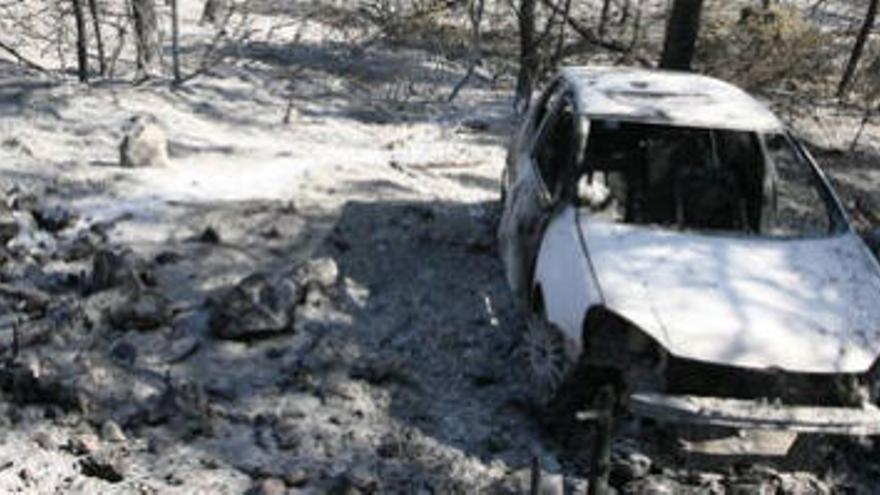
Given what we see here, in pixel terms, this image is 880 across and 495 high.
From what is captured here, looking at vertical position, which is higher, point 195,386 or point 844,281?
point 844,281

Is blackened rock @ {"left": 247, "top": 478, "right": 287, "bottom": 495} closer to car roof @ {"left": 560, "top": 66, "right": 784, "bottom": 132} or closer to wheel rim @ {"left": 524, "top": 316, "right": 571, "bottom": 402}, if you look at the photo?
wheel rim @ {"left": 524, "top": 316, "right": 571, "bottom": 402}

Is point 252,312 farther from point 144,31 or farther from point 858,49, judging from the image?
point 858,49

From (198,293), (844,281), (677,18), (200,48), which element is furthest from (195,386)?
(200,48)

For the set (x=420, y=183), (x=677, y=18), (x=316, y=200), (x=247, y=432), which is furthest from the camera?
(x=677, y=18)

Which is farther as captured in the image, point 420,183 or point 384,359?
point 420,183

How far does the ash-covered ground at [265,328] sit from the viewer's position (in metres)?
6.00

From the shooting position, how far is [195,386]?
21.4 ft

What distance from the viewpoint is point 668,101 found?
7441 mm

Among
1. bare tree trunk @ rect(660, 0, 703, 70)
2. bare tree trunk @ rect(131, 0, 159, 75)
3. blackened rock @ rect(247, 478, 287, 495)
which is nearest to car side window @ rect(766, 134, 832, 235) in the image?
blackened rock @ rect(247, 478, 287, 495)

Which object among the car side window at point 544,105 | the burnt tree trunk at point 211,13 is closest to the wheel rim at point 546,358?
the car side window at point 544,105

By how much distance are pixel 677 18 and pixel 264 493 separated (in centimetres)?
969

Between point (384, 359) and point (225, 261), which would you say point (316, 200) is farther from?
point (384, 359)

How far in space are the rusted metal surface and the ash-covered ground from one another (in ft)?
0.91

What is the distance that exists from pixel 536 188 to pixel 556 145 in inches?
16.9
